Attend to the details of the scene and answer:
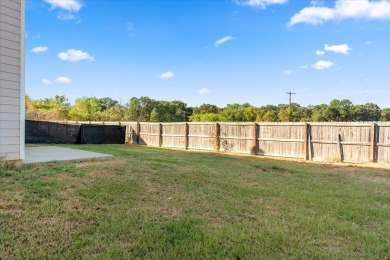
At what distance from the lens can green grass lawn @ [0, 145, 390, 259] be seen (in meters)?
2.46

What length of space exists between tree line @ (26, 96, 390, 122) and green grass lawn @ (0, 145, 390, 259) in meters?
28.0

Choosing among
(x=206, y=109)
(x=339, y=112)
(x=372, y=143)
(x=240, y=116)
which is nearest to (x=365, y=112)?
(x=339, y=112)

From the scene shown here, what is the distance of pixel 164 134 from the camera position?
56.2ft

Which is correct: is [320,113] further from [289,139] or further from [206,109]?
[289,139]

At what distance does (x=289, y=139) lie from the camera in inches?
464

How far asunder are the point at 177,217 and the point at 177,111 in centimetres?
4605

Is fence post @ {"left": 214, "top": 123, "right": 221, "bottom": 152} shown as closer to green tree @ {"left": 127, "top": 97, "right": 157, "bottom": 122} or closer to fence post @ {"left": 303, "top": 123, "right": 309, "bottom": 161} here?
fence post @ {"left": 303, "top": 123, "right": 309, "bottom": 161}

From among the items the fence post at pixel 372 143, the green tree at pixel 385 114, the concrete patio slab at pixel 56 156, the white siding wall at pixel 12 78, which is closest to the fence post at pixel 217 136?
the fence post at pixel 372 143

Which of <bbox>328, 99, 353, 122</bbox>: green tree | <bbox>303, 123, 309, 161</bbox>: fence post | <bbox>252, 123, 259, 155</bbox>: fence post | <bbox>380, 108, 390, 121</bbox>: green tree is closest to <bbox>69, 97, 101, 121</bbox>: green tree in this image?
<bbox>252, 123, 259, 155</bbox>: fence post

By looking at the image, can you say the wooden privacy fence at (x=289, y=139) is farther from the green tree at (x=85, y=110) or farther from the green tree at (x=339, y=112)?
the green tree at (x=339, y=112)

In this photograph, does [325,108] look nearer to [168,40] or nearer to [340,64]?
[340,64]

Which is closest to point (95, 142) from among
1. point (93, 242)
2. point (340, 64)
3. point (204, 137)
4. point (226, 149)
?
point (204, 137)

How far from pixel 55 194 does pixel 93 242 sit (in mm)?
1505

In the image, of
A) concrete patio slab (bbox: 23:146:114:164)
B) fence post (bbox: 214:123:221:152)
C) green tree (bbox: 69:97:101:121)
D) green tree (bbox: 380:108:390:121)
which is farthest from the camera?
green tree (bbox: 380:108:390:121)
